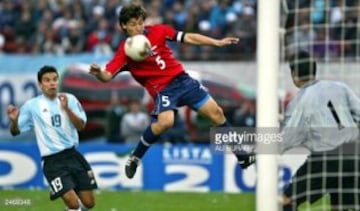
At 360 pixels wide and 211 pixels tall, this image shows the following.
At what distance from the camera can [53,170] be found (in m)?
11.0

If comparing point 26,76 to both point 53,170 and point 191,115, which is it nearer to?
point 191,115

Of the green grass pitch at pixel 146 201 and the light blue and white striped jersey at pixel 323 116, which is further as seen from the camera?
the green grass pitch at pixel 146 201

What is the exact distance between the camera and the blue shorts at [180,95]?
1152 cm

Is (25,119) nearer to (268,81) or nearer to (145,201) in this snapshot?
(268,81)

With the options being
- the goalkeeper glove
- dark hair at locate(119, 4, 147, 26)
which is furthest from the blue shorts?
dark hair at locate(119, 4, 147, 26)

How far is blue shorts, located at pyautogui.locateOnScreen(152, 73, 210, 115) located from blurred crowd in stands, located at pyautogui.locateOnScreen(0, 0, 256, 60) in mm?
9973

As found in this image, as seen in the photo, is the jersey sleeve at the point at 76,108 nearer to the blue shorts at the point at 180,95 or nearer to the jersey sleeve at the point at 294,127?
the blue shorts at the point at 180,95

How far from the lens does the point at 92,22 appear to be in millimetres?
23344

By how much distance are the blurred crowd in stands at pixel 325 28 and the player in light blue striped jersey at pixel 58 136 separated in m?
2.32

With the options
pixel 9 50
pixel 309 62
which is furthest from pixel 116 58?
pixel 9 50

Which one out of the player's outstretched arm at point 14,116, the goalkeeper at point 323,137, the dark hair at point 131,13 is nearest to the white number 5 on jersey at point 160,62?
the dark hair at point 131,13

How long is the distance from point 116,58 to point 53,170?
1.31 m

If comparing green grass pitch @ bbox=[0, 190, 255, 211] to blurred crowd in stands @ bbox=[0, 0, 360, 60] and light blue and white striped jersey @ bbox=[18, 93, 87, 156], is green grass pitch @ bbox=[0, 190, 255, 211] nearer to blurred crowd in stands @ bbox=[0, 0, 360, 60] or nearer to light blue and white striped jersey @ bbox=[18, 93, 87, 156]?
light blue and white striped jersey @ bbox=[18, 93, 87, 156]

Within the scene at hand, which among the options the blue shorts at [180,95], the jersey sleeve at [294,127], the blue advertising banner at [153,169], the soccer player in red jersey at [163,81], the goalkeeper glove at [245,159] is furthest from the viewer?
the blue advertising banner at [153,169]
